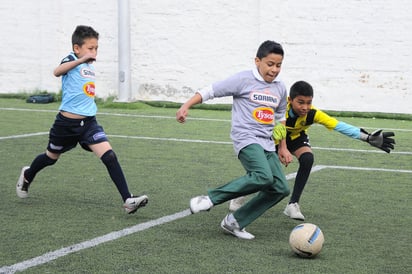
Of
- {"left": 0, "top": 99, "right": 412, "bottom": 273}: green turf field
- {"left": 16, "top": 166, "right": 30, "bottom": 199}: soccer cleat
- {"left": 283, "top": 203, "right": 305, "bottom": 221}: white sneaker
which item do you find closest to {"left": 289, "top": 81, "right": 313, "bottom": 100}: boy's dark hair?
{"left": 283, "top": 203, "right": 305, "bottom": 221}: white sneaker

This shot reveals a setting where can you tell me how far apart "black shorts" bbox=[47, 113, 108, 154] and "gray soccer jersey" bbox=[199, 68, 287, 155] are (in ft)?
4.29

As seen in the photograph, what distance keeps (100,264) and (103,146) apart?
2.10 m

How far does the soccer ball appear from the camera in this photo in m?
5.67

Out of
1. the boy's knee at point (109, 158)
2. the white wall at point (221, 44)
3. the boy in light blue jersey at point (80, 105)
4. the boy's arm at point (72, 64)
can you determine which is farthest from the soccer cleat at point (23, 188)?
the white wall at point (221, 44)

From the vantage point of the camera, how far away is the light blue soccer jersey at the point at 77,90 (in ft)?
24.5

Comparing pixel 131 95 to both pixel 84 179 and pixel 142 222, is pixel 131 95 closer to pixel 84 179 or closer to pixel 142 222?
pixel 84 179

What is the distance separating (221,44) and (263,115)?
12.0 metres

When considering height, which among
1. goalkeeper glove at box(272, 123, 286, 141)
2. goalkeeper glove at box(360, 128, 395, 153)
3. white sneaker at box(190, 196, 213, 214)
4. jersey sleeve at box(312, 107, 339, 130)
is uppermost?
jersey sleeve at box(312, 107, 339, 130)

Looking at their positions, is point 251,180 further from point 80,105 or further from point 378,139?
point 80,105

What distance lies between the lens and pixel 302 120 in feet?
24.0

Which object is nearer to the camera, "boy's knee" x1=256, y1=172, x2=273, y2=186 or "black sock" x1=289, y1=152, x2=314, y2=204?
"boy's knee" x1=256, y1=172, x2=273, y2=186

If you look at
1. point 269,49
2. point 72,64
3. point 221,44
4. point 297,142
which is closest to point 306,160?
point 297,142

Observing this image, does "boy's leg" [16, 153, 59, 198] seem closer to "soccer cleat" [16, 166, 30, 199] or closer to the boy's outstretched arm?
"soccer cleat" [16, 166, 30, 199]

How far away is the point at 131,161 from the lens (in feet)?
33.8
